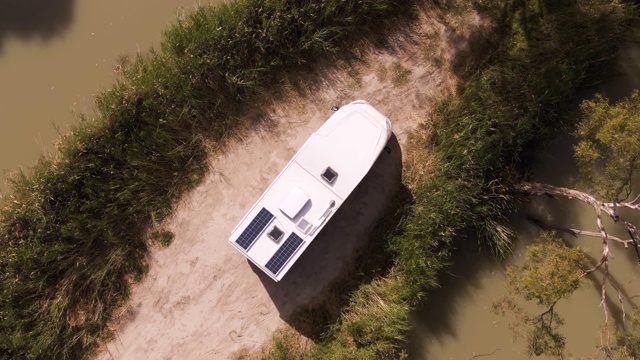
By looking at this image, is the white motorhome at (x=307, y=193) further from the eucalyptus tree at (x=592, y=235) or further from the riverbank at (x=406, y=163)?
the eucalyptus tree at (x=592, y=235)

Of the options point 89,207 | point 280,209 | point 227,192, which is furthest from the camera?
point 227,192

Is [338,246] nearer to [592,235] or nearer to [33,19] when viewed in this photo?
[592,235]

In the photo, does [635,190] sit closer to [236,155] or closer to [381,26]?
[381,26]

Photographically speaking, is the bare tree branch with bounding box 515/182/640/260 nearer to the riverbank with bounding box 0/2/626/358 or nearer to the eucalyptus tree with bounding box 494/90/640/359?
the eucalyptus tree with bounding box 494/90/640/359

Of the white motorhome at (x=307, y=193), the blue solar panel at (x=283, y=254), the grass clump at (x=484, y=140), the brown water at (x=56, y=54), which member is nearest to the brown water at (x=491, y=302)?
the grass clump at (x=484, y=140)

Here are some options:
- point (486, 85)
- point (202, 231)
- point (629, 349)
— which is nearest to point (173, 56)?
point (202, 231)

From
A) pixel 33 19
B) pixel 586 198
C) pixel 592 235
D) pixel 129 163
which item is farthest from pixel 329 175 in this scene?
pixel 33 19
